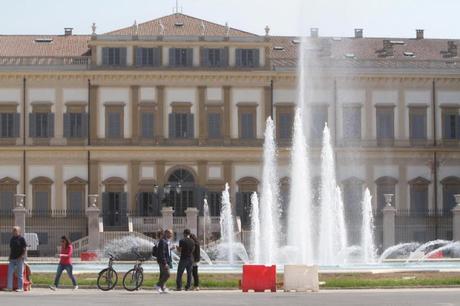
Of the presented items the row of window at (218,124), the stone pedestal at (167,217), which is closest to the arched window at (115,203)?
the row of window at (218,124)

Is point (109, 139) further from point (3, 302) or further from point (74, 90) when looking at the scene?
point (3, 302)

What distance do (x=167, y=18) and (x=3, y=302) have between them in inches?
1687

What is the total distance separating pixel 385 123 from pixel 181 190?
11013mm

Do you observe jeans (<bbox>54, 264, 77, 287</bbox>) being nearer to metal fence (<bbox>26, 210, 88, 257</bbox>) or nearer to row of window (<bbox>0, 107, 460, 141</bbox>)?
metal fence (<bbox>26, 210, 88, 257</bbox>)

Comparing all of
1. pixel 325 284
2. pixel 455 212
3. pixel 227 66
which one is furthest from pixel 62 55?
pixel 325 284

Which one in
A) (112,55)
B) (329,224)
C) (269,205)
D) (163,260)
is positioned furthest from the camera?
(112,55)

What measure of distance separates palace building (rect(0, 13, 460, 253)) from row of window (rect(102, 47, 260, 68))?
2.0 inches

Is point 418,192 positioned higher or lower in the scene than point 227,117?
lower

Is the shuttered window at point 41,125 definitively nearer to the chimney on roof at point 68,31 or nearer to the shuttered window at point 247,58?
the chimney on roof at point 68,31

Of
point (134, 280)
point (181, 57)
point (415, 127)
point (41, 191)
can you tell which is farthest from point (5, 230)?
point (134, 280)

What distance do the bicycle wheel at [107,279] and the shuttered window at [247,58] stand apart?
34.7 meters

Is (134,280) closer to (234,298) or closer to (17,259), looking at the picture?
(17,259)

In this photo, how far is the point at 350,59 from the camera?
65938 mm

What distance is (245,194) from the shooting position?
64938 mm
